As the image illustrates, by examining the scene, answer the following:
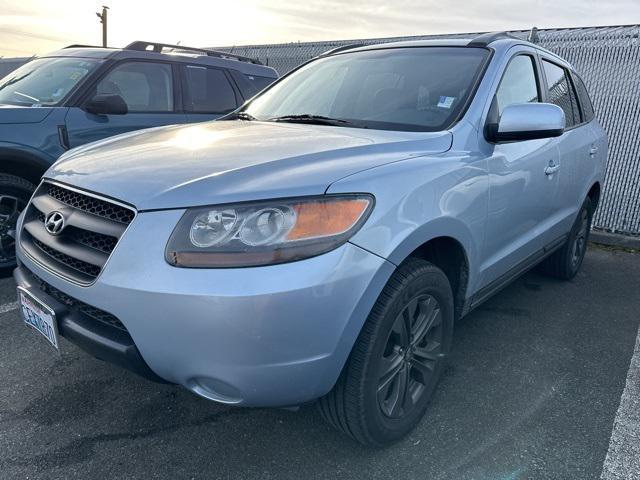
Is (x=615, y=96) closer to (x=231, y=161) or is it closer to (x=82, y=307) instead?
(x=231, y=161)

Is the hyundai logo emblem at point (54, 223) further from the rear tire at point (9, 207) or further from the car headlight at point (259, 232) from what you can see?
the rear tire at point (9, 207)

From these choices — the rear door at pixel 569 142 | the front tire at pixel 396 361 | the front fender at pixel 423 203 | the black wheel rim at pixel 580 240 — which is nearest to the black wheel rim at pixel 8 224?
the front tire at pixel 396 361

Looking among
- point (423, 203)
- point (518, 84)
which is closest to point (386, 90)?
point (518, 84)

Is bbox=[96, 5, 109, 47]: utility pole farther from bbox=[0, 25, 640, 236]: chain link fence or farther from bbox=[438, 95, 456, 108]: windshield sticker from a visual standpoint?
bbox=[438, 95, 456, 108]: windshield sticker

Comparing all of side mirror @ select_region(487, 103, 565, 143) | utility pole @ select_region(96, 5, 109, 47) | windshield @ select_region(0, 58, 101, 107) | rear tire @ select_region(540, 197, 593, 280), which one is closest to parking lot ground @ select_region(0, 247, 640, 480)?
rear tire @ select_region(540, 197, 593, 280)

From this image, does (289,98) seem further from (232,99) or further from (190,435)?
(232,99)

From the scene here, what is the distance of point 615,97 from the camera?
6035mm

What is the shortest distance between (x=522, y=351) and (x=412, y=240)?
5.26 ft

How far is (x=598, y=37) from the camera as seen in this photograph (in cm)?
604

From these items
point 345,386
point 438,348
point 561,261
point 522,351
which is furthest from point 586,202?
point 345,386

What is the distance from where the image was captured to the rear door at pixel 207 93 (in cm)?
501

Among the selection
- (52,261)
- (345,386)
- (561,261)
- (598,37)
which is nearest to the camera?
(345,386)

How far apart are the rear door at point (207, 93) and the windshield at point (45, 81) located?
858 mm

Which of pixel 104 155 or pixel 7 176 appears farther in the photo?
pixel 7 176
